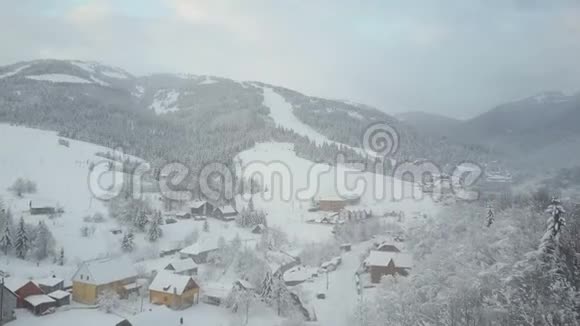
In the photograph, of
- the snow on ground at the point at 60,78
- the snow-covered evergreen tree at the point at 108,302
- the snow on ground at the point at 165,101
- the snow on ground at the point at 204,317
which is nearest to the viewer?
the snow on ground at the point at 204,317

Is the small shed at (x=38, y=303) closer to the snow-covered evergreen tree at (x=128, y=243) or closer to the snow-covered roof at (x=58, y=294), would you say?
the snow-covered roof at (x=58, y=294)

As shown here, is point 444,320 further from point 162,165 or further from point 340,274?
point 162,165

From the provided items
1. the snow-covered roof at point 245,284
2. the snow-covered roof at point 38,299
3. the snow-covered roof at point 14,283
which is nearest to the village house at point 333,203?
the snow-covered roof at point 245,284

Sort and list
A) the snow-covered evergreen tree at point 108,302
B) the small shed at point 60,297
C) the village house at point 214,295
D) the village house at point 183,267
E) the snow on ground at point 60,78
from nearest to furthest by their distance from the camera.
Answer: the snow-covered evergreen tree at point 108,302, the small shed at point 60,297, the village house at point 214,295, the village house at point 183,267, the snow on ground at point 60,78

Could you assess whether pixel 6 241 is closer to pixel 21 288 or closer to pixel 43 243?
pixel 43 243

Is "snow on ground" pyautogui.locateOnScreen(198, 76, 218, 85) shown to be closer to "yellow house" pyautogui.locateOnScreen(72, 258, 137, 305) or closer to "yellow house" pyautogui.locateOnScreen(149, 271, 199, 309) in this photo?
"yellow house" pyautogui.locateOnScreen(72, 258, 137, 305)

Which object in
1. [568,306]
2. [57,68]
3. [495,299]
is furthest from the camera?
[57,68]

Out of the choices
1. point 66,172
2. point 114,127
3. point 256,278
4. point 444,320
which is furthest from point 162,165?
point 444,320

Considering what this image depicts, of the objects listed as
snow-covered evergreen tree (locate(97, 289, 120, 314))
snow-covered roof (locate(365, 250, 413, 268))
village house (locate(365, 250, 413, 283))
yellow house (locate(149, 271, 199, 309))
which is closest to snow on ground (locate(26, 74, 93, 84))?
snow-covered evergreen tree (locate(97, 289, 120, 314))
